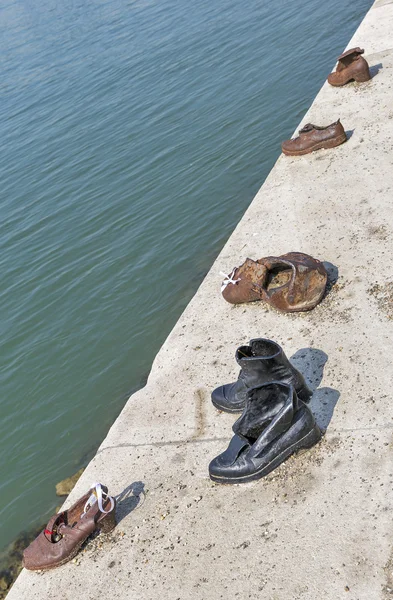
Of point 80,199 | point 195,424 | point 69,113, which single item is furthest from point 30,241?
point 195,424

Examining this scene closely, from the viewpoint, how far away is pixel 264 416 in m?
4.68

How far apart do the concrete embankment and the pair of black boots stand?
11cm

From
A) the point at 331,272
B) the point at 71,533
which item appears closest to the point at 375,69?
the point at 331,272

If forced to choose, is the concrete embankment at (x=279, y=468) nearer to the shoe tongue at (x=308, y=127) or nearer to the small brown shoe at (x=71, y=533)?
the small brown shoe at (x=71, y=533)

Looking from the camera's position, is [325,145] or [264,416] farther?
[325,145]

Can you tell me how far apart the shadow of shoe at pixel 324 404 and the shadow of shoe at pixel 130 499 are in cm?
129

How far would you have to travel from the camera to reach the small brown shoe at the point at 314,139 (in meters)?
8.30

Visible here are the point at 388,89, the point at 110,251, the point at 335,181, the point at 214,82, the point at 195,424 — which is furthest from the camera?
the point at 214,82

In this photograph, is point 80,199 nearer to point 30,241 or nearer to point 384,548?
point 30,241

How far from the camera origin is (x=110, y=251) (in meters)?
10.3

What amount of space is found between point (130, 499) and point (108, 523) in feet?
0.91

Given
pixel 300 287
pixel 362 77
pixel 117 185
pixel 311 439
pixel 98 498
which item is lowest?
pixel 117 185

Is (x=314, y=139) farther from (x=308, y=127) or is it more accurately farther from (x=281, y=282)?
(x=281, y=282)

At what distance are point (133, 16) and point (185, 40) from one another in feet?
15.1
